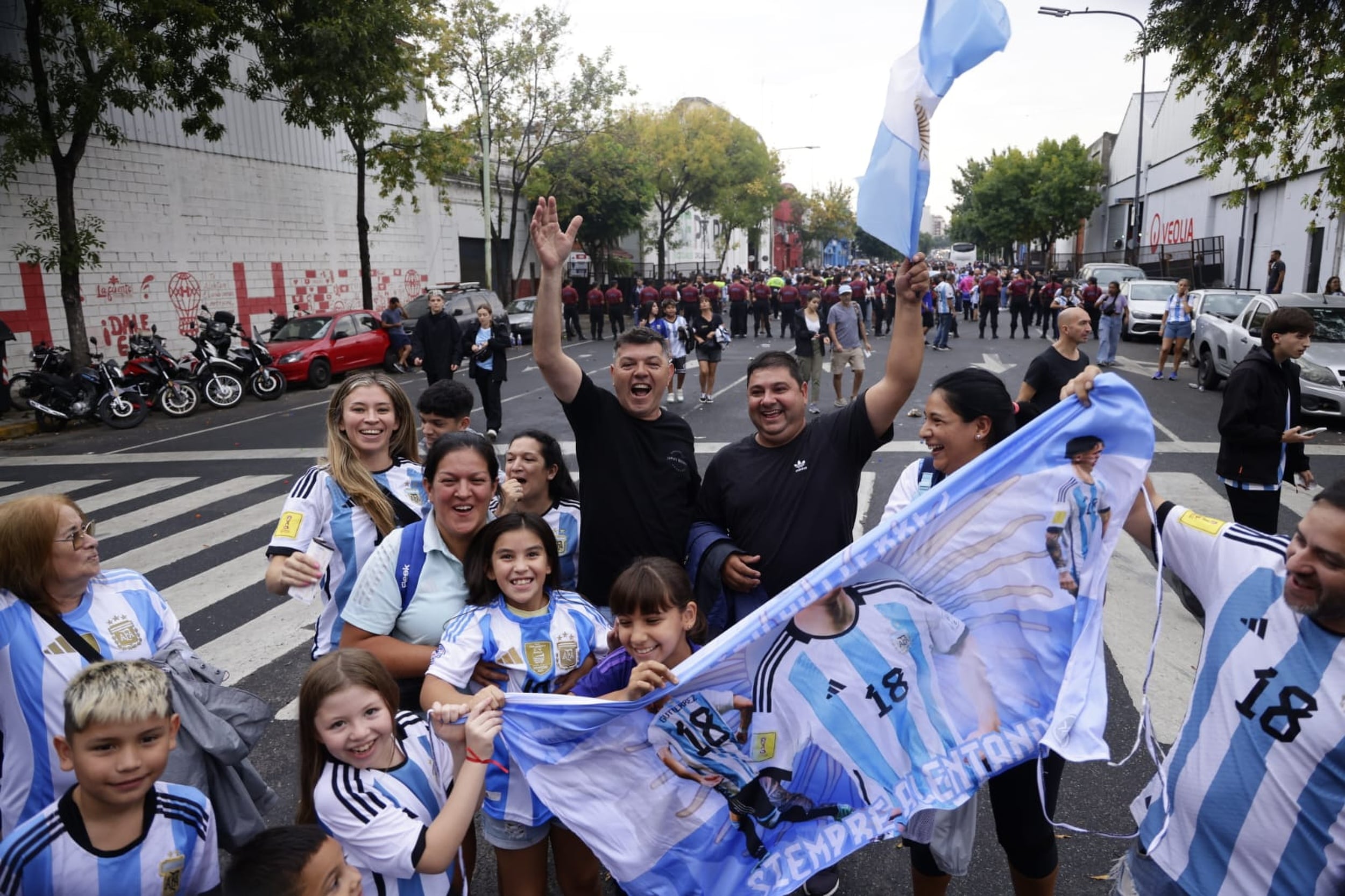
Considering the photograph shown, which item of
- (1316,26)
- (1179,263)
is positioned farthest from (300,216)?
(1179,263)

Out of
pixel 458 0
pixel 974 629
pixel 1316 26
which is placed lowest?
pixel 974 629

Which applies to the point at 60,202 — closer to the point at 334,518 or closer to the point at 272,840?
the point at 334,518

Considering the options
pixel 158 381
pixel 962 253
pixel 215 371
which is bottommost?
pixel 158 381

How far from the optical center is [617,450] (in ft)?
11.0

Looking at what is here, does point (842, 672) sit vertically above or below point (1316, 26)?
below

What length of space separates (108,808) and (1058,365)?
20.4 feet

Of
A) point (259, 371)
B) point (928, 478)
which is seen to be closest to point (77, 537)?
point (928, 478)

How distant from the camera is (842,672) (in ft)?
8.71

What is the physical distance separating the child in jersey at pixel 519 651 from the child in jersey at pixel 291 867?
618mm

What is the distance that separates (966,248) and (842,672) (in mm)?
98020

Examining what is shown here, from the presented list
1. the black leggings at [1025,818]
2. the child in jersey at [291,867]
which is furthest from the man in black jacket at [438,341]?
the child in jersey at [291,867]

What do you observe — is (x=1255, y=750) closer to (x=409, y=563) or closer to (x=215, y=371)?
(x=409, y=563)

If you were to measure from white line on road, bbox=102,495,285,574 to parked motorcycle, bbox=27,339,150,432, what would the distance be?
7028 millimetres

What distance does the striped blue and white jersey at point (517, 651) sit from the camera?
2723 mm
